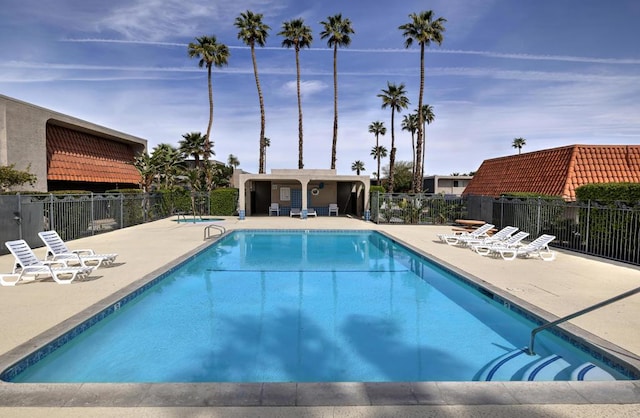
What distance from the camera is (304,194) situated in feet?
78.8

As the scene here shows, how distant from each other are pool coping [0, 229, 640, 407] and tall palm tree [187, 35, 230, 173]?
29.8 meters

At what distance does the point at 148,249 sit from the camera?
12.4 m

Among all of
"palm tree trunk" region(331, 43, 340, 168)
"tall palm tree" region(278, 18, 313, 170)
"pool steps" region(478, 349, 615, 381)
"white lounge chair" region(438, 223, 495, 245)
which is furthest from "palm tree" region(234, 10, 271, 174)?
"pool steps" region(478, 349, 615, 381)

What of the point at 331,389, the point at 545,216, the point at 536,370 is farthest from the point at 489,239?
the point at 331,389

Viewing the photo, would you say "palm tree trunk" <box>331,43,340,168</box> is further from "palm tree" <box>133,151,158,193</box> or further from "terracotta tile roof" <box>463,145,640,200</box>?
"terracotta tile roof" <box>463,145,640,200</box>

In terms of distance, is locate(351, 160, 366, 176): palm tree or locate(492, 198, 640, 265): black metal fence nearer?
locate(492, 198, 640, 265): black metal fence

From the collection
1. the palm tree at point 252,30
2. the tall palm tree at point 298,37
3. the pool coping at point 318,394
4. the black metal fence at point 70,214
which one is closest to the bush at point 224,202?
the black metal fence at point 70,214

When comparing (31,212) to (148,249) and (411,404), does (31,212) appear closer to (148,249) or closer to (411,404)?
(148,249)

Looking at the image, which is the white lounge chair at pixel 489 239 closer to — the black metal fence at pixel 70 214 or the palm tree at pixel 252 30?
the black metal fence at pixel 70 214

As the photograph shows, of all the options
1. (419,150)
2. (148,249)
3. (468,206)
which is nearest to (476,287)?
(148,249)

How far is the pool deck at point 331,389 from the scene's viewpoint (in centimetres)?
326

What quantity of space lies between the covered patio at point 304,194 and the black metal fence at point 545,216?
2.74 m

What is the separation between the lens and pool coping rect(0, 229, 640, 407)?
132 inches

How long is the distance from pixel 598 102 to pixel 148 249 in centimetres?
2583
